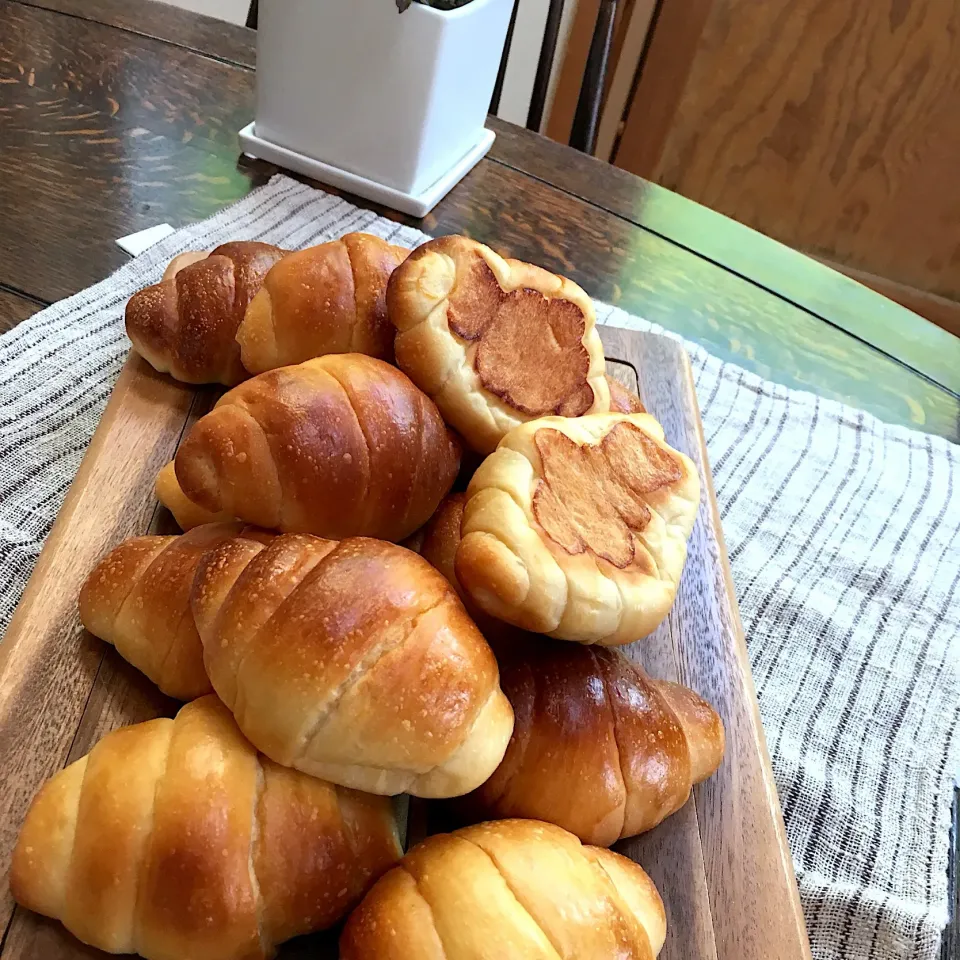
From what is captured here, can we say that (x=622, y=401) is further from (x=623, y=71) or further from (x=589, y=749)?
(x=623, y=71)

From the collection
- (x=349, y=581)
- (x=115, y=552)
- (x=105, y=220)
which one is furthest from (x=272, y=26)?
(x=349, y=581)

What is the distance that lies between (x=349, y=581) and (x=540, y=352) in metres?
0.31

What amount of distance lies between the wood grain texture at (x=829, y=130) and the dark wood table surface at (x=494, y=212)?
104 cm

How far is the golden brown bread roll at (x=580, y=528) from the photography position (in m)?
0.52

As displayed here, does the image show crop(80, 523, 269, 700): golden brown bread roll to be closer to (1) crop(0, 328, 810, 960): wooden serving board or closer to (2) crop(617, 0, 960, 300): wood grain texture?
(1) crop(0, 328, 810, 960): wooden serving board

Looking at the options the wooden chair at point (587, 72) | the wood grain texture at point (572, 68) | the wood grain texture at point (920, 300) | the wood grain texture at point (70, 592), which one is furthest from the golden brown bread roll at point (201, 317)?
the wood grain texture at point (920, 300)

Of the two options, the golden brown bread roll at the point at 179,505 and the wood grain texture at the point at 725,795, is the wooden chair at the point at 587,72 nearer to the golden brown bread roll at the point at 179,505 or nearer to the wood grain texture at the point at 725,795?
the wood grain texture at the point at 725,795

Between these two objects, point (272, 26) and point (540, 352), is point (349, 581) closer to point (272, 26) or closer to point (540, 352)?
point (540, 352)

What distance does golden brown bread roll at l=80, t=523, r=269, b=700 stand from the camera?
542 mm

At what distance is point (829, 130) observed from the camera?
2.14m

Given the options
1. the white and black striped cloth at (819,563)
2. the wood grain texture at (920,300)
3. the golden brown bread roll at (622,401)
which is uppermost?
the golden brown bread roll at (622,401)

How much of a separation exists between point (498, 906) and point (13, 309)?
768 mm

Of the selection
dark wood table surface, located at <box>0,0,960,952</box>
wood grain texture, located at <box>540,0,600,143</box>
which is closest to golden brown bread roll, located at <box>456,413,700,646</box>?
dark wood table surface, located at <box>0,0,960,952</box>

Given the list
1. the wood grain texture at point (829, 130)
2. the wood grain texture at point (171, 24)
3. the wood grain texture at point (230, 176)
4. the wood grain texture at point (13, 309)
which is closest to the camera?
the wood grain texture at point (13, 309)
